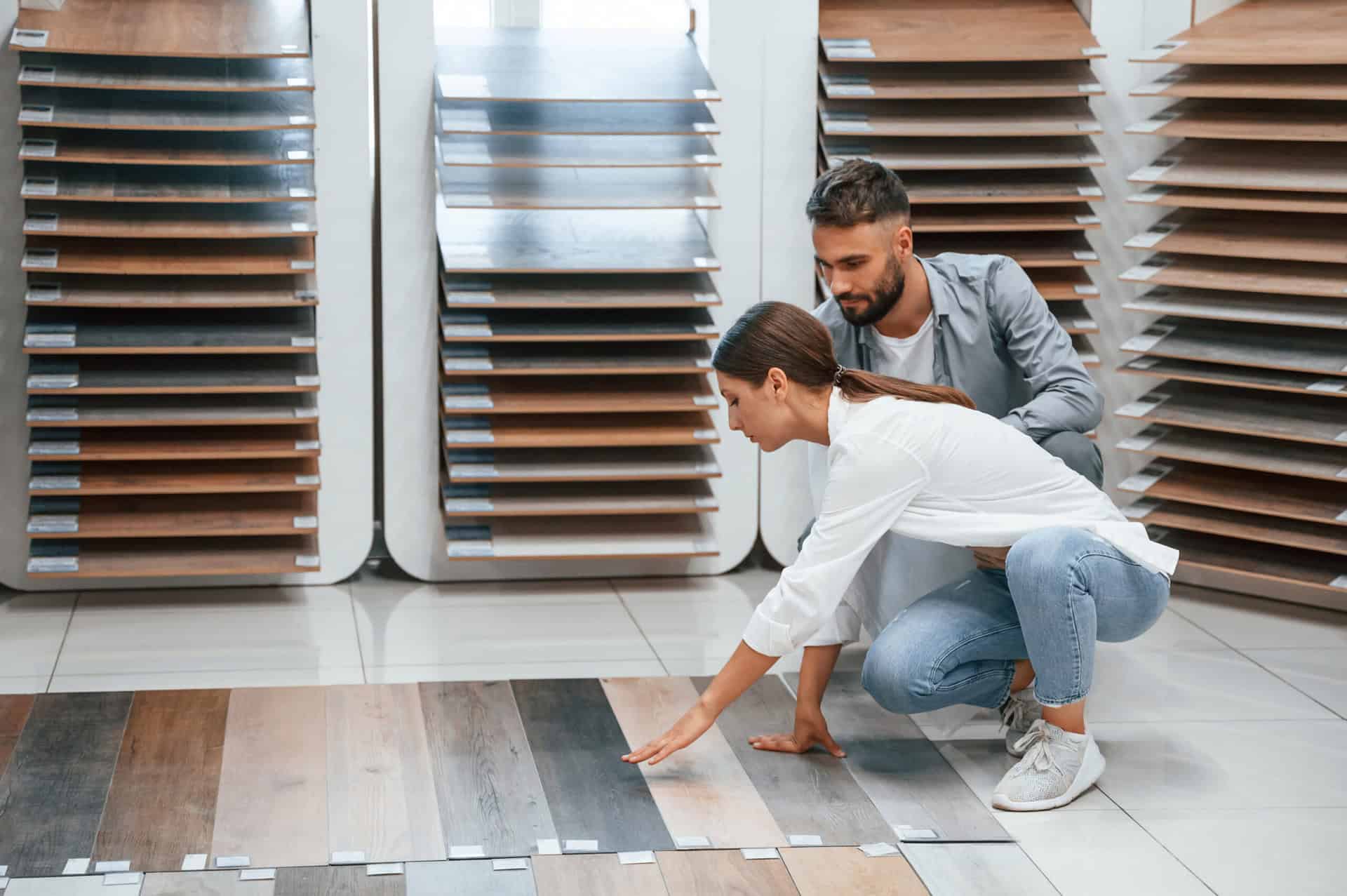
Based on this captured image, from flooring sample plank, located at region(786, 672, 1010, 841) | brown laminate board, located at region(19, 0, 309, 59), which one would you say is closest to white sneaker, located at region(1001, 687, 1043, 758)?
flooring sample plank, located at region(786, 672, 1010, 841)

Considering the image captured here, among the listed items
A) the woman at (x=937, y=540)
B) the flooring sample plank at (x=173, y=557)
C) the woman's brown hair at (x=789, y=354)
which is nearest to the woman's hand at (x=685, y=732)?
the woman at (x=937, y=540)

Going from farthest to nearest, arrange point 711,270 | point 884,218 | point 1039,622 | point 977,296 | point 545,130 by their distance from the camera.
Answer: point 711,270 → point 545,130 → point 977,296 → point 884,218 → point 1039,622

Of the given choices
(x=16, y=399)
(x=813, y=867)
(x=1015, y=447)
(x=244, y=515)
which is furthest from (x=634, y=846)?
(x=16, y=399)

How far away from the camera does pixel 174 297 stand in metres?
3.62

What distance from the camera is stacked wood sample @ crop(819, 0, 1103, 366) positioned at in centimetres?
385

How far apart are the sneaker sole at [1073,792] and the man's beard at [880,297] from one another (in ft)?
2.98

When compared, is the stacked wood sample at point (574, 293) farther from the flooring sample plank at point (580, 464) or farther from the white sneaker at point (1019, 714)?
the white sneaker at point (1019, 714)

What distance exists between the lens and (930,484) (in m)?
2.60

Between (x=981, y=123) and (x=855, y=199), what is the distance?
45.8 inches

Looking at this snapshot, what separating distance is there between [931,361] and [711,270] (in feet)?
2.96

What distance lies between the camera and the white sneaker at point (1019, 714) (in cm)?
290

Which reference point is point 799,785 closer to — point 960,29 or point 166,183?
point 166,183

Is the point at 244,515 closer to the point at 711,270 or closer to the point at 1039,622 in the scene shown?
the point at 711,270

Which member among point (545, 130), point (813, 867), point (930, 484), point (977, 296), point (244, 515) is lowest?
point (813, 867)
